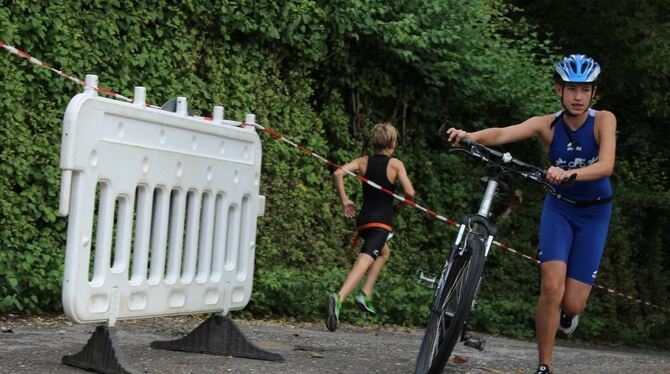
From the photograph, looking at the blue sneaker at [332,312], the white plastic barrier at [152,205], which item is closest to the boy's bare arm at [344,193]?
the blue sneaker at [332,312]

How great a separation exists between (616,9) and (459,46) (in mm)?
4504

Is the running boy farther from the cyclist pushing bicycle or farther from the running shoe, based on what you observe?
the cyclist pushing bicycle

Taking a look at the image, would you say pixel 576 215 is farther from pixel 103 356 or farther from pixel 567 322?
pixel 103 356

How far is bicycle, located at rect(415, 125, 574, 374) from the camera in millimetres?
6578

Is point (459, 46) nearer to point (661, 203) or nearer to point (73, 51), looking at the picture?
point (661, 203)

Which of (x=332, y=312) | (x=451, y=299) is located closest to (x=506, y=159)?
(x=451, y=299)

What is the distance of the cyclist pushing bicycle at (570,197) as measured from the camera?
24.0 feet

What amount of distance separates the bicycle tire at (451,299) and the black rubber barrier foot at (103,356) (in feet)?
5.06

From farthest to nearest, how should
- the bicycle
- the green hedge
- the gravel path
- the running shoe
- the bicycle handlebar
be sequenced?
the green hedge
the running shoe
the gravel path
the bicycle handlebar
the bicycle

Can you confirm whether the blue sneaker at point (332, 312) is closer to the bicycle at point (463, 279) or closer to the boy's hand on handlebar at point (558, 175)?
the bicycle at point (463, 279)

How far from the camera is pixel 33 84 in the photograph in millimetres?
9719

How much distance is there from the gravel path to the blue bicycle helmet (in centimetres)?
188

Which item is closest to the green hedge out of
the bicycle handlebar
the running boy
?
the running boy

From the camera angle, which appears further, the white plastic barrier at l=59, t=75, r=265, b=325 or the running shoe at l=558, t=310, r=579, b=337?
the running shoe at l=558, t=310, r=579, b=337
